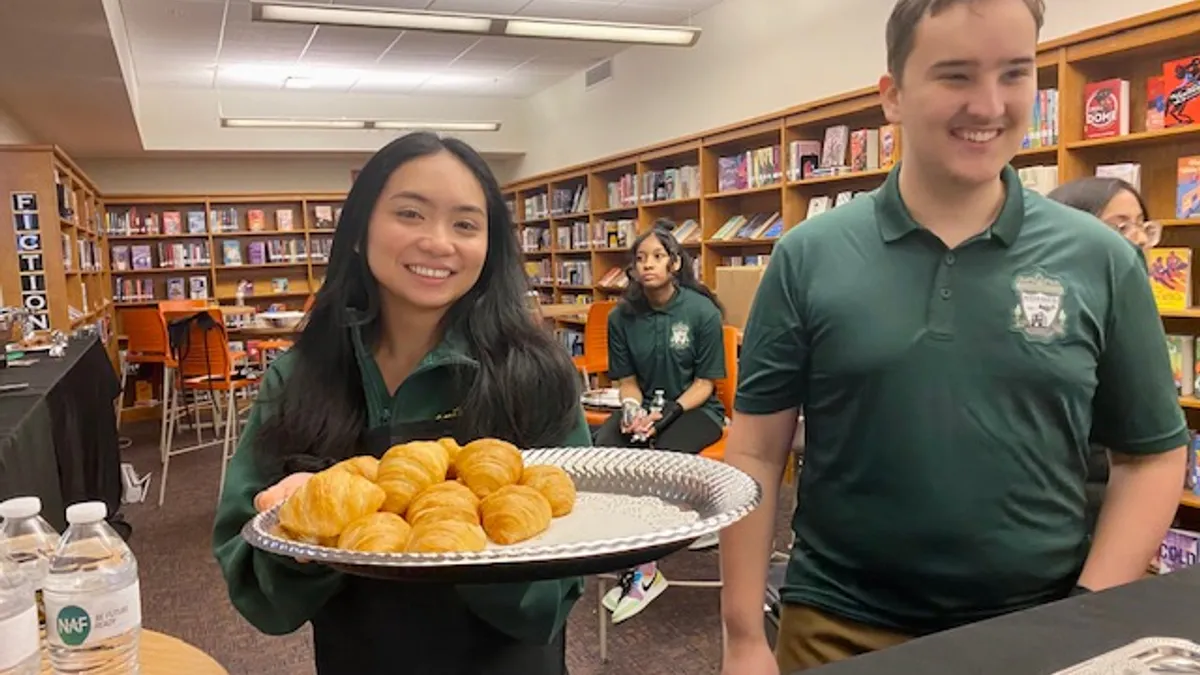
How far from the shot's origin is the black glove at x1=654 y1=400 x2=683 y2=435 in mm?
3400

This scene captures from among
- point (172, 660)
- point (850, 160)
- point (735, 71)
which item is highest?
point (735, 71)

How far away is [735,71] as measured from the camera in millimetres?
6570

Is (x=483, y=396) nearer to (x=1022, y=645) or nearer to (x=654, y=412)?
(x=1022, y=645)

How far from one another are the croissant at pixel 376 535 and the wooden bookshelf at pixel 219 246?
28.7 ft

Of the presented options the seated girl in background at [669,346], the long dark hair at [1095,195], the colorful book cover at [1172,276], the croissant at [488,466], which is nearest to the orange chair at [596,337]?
the seated girl in background at [669,346]

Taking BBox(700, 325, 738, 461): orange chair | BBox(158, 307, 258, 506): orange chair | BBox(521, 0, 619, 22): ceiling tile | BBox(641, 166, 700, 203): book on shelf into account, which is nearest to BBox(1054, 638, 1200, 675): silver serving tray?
BBox(700, 325, 738, 461): orange chair

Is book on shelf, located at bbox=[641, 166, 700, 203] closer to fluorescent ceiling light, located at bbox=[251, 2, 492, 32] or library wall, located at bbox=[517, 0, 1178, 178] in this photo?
library wall, located at bbox=[517, 0, 1178, 178]

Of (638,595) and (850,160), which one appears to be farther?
(850,160)

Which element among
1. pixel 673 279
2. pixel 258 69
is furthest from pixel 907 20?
pixel 258 69

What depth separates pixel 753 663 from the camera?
4.35 feet

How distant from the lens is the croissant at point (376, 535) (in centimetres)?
91

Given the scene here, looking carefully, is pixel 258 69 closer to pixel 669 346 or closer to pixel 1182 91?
pixel 669 346

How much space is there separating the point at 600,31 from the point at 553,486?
16.4ft

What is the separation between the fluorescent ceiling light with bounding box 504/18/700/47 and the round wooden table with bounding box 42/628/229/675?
450 centimetres
